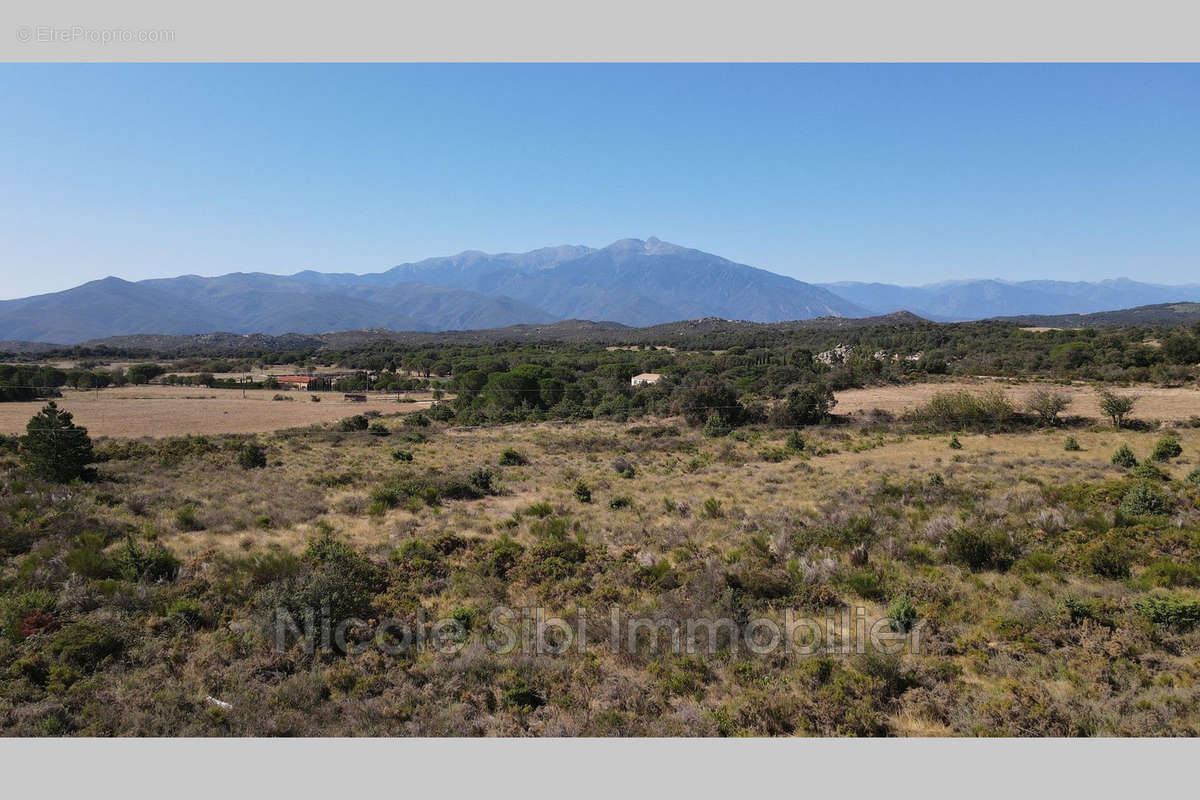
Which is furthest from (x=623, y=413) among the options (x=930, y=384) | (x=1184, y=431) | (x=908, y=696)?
(x=908, y=696)

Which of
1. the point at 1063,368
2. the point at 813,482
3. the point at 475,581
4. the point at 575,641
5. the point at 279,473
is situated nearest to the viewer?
the point at 575,641

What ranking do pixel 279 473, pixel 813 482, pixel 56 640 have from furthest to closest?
pixel 279 473
pixel 813 482
pixel 56 640

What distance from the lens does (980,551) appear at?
31.2 feet

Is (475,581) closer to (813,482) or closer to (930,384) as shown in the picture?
(813,482)

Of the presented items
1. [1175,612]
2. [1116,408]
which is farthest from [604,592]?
[1116,408]

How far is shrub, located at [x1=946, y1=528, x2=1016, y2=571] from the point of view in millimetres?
9469

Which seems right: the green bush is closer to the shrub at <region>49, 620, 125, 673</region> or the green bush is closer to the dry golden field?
the shrub at <region>49, 620, 125, 673</region>

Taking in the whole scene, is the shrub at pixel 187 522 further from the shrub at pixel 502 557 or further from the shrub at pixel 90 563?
the shrub at pixel 502 557

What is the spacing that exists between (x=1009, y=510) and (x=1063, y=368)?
47.2 m

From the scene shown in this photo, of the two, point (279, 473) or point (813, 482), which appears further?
point (279, 473)

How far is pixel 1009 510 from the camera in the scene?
12.2 meters

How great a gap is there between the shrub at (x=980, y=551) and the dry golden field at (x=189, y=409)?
44.4m

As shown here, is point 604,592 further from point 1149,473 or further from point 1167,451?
point 1167,451

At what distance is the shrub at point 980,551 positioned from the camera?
9.47 metres
